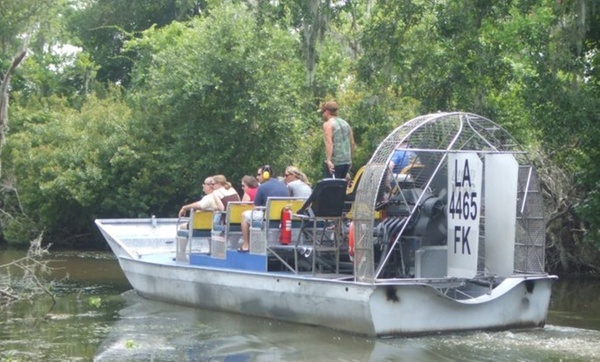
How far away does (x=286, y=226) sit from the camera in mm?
14945

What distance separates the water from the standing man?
6.98 ft

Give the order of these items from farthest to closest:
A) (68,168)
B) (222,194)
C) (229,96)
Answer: (68,168)
(229,96)
(222,194)

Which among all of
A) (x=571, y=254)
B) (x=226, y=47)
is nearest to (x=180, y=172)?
(x=226, y=47)

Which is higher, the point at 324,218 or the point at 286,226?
the point at 324,218

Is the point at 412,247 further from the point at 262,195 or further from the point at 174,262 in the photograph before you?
the point at 174,262

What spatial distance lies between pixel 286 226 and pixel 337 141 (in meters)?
1.28

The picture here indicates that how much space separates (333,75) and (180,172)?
4306 millimetres

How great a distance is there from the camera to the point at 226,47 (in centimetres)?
2564

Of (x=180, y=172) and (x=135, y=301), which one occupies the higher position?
(x=180, y=172)

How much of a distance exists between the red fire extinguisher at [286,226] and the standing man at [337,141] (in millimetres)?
777

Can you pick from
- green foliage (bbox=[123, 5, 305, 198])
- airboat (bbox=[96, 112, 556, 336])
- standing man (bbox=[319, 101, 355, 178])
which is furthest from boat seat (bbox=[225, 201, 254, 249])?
green foliage (bbox=[123, 5, 305, 198])

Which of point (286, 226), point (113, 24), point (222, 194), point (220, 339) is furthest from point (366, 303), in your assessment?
point (113, 24)

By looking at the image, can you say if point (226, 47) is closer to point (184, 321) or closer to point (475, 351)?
point (184, 321)

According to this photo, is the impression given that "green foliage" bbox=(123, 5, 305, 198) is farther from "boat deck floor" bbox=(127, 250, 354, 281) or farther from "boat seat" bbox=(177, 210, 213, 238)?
"boat seat" bbox=(177, 210, 213, 238)
